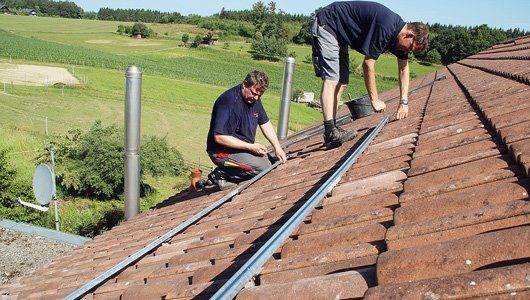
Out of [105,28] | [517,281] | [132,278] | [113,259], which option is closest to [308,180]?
[132,278]

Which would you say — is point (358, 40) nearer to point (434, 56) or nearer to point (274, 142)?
point (274, 142)

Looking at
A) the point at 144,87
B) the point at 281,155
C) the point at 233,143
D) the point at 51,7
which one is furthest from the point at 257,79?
the point at 51,7

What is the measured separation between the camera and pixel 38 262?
8891 millimetres

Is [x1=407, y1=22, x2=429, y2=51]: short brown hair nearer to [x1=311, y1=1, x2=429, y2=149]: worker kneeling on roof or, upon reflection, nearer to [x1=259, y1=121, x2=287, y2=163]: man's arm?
[x1=311, y1=1, x2=429, y2=149]: worker kneeling on roof

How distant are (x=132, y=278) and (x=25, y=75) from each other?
167ft

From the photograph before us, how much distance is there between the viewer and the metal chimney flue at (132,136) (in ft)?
18.2

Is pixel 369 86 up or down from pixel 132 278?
up

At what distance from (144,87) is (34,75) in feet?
35.1

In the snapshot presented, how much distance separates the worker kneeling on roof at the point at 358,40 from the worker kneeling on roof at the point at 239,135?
560mm

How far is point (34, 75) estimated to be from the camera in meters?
48.2

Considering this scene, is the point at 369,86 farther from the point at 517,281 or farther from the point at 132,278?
the point at 517,281

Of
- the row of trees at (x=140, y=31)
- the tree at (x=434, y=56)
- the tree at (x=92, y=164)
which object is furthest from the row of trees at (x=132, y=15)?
the tree at (x=92, y=164)

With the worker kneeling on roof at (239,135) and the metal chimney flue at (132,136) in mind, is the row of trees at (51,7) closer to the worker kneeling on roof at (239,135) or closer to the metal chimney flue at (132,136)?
the metal chimney flue at (132,136)

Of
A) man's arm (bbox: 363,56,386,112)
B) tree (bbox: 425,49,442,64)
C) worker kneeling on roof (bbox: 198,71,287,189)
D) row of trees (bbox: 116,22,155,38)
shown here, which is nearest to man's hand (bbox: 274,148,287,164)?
worker kneeling on roof (bbox: 198,71,287,189)
